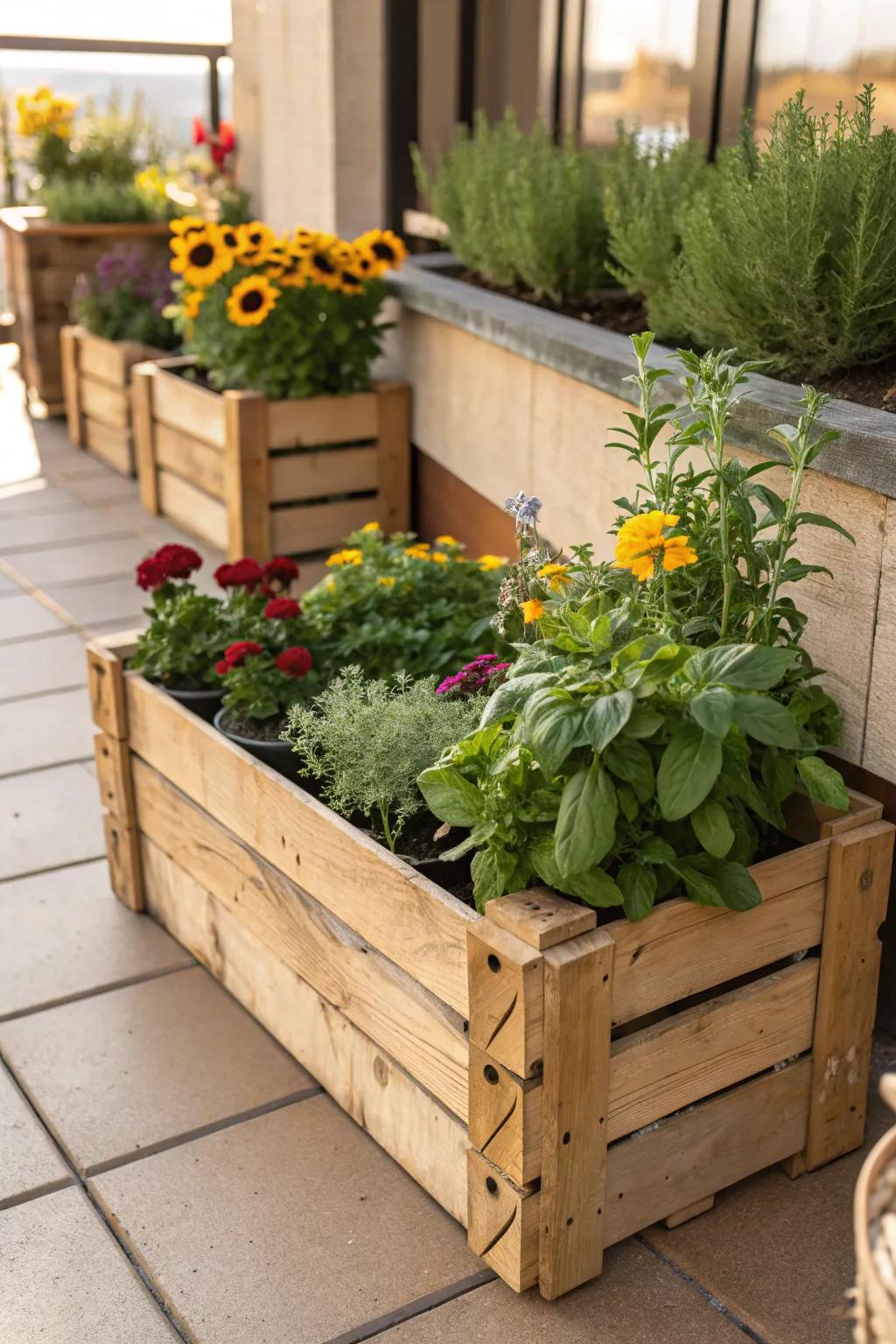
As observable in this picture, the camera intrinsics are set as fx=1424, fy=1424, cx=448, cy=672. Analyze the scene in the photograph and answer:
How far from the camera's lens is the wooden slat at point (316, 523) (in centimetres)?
421

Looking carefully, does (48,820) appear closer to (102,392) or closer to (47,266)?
(102,392)

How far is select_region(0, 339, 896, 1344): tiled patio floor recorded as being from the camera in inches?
70.7

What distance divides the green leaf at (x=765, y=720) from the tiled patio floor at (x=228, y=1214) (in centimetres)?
61

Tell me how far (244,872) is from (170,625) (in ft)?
1.83

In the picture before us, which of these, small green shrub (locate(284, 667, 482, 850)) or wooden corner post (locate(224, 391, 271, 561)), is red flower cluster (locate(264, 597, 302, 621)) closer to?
small green shrub (locate(284, 667, 482, 850))

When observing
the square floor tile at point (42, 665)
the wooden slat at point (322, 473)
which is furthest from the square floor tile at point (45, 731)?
the wooden slat at point (322, 473)

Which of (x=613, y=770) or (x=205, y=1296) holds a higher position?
(x=613, y=770)

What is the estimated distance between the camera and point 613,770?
5.49ft

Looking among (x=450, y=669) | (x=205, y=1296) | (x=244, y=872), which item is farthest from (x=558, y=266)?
(x=205, y=1296)

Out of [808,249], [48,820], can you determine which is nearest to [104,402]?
[48,820]

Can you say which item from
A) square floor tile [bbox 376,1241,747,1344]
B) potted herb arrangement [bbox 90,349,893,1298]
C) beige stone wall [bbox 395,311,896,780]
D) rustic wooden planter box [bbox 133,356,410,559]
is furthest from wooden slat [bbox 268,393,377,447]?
square floor tile [bbox 376,1241,747,1344]

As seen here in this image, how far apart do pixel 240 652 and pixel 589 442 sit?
1032mm

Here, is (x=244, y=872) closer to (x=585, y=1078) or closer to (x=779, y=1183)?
(x=585, y=1078)

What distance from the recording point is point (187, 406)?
448 cm
